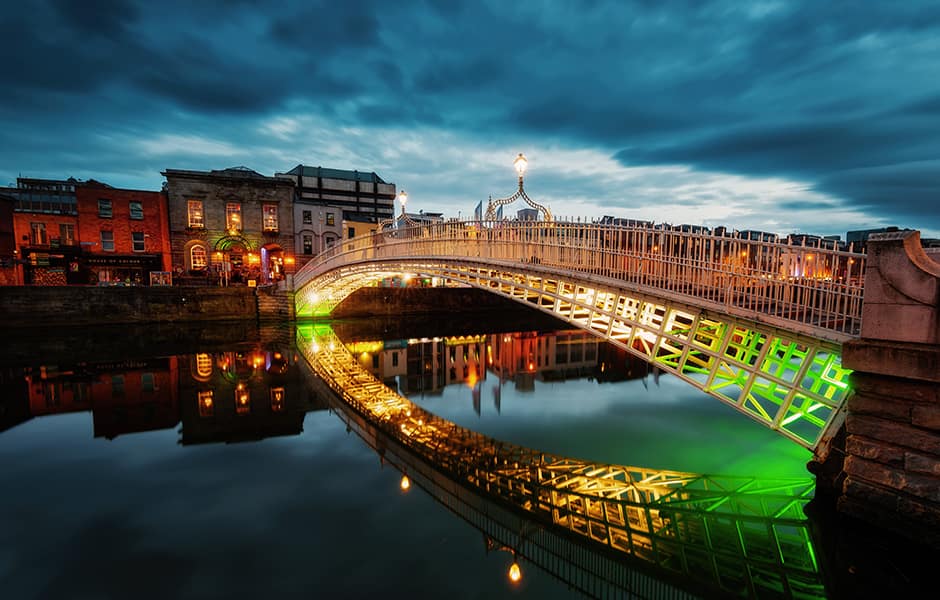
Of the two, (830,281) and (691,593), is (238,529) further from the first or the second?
(830,281)

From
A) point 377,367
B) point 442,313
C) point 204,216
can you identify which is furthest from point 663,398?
point 204,216

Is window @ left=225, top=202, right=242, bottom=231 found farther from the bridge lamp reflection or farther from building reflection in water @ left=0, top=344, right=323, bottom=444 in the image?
the bridge lamp reflection

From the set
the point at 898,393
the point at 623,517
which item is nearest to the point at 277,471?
the point at 623,517

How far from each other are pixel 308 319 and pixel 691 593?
29393 millimetres

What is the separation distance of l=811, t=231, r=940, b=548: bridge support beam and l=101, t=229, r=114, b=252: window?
1672 inches

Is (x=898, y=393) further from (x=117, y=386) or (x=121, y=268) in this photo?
(x=121, y=268)

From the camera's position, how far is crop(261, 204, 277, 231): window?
37.4 meters

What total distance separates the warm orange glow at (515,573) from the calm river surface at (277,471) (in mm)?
120

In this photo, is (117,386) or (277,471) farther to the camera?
(117,386)

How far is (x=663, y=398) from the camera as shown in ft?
45.2

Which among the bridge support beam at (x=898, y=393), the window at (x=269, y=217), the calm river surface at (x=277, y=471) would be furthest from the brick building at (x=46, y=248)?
the bridge support beam at (x=898, y=393)

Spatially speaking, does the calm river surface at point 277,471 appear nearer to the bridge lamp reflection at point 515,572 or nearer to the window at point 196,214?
the bridge lamp reflection at point 515,572

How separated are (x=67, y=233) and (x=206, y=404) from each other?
30.1m

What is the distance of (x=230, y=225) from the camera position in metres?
36.2
